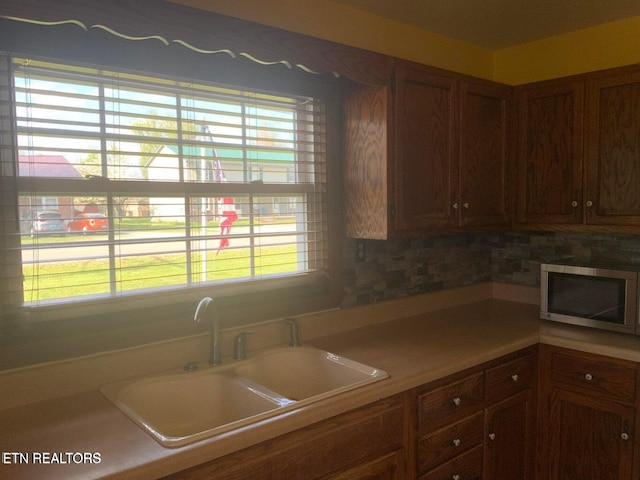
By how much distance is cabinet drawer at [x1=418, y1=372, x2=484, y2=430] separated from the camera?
1.80 meters

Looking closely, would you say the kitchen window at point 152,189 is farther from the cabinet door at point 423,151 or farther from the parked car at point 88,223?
the cabinet door at point 423,151

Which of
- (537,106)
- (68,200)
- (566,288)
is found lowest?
(566,288)

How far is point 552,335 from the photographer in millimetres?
2240

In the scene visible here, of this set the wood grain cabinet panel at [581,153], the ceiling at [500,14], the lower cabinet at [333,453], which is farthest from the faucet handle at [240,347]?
the wood grain cabinet panel at [581,153]

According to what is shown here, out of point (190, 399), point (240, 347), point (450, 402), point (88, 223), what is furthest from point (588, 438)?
point (88, 223)

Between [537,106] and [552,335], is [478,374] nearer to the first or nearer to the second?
[552,335]

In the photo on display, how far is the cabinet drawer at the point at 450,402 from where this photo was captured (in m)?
1.80

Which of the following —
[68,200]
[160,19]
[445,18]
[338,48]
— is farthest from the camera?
[445,18]

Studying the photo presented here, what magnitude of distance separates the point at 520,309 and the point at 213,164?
6.05 feet

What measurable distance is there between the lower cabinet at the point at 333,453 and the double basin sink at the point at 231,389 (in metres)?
0.09

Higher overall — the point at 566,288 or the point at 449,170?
the point at 449,170

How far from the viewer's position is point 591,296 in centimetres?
232

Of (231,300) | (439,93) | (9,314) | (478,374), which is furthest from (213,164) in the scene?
(478,374)

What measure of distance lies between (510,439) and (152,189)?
1788 millimetres
